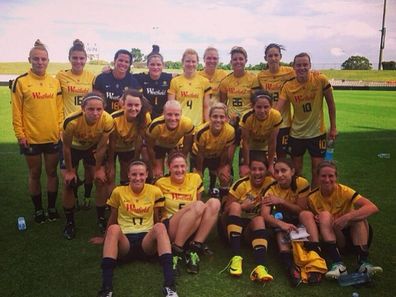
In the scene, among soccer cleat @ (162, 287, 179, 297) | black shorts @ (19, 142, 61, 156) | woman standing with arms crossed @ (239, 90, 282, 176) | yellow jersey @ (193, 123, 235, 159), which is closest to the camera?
soccer cleat @ (162, 287, 179, 297)

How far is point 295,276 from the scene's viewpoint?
142 inches

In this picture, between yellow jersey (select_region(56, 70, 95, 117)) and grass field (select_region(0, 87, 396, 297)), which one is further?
yellow jersey (select_region(56, 70, 95, 117))

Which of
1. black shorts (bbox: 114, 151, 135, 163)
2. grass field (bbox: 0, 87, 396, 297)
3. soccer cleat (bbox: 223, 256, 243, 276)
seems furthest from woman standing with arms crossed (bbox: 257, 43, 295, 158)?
soccer cleat (bbox: 223, 256, 243, 276)

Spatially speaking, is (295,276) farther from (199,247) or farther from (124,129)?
(124,129)

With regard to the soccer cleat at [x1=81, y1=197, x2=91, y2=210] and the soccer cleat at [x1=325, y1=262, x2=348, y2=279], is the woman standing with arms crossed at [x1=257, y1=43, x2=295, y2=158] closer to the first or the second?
the soccer cleat at [x1=325, y1=262, x2=348, y2=279]

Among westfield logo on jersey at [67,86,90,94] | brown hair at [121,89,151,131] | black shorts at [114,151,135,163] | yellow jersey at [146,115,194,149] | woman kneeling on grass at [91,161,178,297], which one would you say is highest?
westfield logo on jersey at [67,86,90,94]

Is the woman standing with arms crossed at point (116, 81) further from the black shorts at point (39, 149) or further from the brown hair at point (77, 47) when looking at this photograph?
the black shorts at point (39, 149)

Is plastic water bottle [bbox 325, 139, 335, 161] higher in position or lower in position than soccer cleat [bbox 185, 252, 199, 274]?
higher

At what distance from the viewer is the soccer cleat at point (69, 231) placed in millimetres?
4571

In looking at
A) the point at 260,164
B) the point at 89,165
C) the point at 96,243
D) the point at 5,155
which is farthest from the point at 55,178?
the point at 5,155

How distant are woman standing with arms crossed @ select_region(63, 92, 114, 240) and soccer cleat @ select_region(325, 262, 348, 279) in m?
2.56

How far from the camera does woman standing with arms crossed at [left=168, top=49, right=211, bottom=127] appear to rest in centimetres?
588

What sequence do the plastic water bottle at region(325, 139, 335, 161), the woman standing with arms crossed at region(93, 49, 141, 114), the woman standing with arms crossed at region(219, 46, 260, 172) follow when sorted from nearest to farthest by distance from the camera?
the woman standing with arms crossed at region(93, 49, 141, 114)
the plastic water bottle at region(325, 139, 335, 161)
the woman standing with arms crossed at region(219, 46, 260, 172)

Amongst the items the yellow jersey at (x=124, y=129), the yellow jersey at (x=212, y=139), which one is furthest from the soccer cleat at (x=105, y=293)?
the yellow jersey at (x=212, y=139)
